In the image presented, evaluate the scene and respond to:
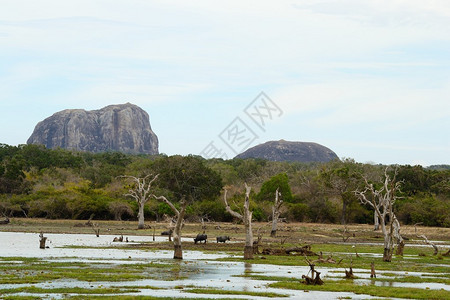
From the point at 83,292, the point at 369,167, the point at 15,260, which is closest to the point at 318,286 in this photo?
the point at 83,292

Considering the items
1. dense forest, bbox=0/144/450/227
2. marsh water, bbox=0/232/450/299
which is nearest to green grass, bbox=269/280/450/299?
marsh water, bbox=0/232/450/299

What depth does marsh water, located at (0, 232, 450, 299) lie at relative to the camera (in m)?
30.5

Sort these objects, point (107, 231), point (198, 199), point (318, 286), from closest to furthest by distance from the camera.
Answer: point (318, 286)
point (107, 231)
point (198, 199)

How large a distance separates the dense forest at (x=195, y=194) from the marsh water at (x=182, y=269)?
39770 millimetres

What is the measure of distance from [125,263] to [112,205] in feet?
204

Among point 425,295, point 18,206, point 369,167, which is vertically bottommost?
point 425,295

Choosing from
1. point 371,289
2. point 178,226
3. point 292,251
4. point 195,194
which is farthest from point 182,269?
point 195,194

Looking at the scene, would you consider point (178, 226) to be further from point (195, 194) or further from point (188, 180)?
point (188, 180)

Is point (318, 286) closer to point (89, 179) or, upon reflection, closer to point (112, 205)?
point (112, 205)

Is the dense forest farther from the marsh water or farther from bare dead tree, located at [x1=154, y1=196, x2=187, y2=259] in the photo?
bare dead tree, located at [x1=154, y1=196, x2=187, y2=259]

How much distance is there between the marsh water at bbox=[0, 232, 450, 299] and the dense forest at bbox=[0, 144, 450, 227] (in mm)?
39770

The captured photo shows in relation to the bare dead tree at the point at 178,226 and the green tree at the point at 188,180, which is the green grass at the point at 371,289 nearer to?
the bare dead tree at the point at 178,226

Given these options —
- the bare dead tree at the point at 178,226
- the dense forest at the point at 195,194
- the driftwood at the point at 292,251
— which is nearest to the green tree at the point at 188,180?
the dense forest at the point at 195,194

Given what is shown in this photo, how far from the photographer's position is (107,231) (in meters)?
82.7
